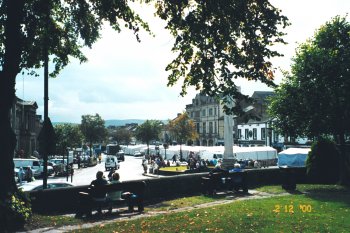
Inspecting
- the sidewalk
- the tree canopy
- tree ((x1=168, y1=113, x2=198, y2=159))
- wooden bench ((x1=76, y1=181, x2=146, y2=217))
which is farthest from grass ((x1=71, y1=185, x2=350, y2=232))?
tree ((x1=168, y1=113, x2=198, y2=159))

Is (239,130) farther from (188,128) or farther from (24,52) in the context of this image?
(24,52)

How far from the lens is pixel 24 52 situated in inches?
583

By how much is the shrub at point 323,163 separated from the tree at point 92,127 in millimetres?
82845

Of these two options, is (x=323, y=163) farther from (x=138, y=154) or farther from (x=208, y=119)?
(x=208, y=119)

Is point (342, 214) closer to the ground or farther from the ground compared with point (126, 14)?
closer to the ground

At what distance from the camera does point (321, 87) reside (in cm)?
2125

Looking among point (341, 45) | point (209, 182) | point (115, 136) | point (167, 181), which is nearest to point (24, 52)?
point (167, 181)

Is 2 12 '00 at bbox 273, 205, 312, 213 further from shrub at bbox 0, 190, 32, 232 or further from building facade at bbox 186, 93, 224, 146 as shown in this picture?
building facade at bbox 186, 93, 224, 146

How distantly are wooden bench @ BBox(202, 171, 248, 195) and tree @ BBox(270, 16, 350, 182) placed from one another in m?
6.29

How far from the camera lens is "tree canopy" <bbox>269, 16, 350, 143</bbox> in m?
21.1

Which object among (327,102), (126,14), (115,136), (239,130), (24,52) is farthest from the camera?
(115,136)

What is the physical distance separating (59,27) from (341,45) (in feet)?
51.6

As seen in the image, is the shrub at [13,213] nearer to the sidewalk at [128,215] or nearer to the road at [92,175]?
the sidewalk at [128,215]

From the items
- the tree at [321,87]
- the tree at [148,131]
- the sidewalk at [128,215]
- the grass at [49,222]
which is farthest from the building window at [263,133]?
the grass at [49,222]
